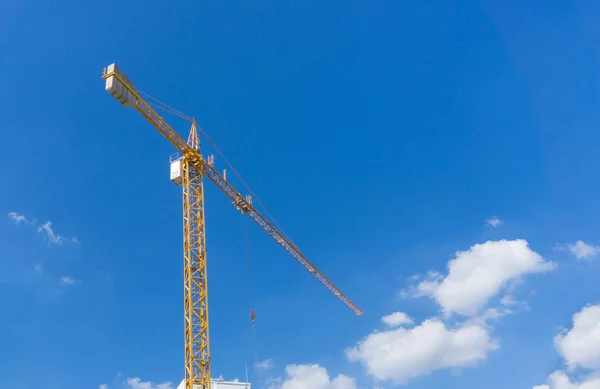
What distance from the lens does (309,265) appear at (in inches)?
3287

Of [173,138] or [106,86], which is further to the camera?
[173,138]

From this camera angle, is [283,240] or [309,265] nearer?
[283,240]

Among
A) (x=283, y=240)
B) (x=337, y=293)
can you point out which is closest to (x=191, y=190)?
(x=283, y=240)

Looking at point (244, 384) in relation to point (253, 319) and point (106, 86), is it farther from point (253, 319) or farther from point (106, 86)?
point (106, 86)

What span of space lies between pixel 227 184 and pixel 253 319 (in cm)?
1693

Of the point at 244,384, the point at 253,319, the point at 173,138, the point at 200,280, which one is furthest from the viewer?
the point at 244,384

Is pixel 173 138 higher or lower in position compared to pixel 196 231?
higher

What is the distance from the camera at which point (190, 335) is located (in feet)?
153

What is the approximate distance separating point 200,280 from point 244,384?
81.3 feet

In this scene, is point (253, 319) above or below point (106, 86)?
below

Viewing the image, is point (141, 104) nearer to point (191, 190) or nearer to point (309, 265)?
point (191, 190)

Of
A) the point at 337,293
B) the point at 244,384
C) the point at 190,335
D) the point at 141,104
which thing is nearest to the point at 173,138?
the point at 141,104

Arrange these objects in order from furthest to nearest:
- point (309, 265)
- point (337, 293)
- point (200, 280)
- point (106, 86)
Answer: point (337, 293), point (309, 265), point (200, 280), point (106, 86)

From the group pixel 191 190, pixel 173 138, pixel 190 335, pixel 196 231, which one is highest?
pixel 173 138
